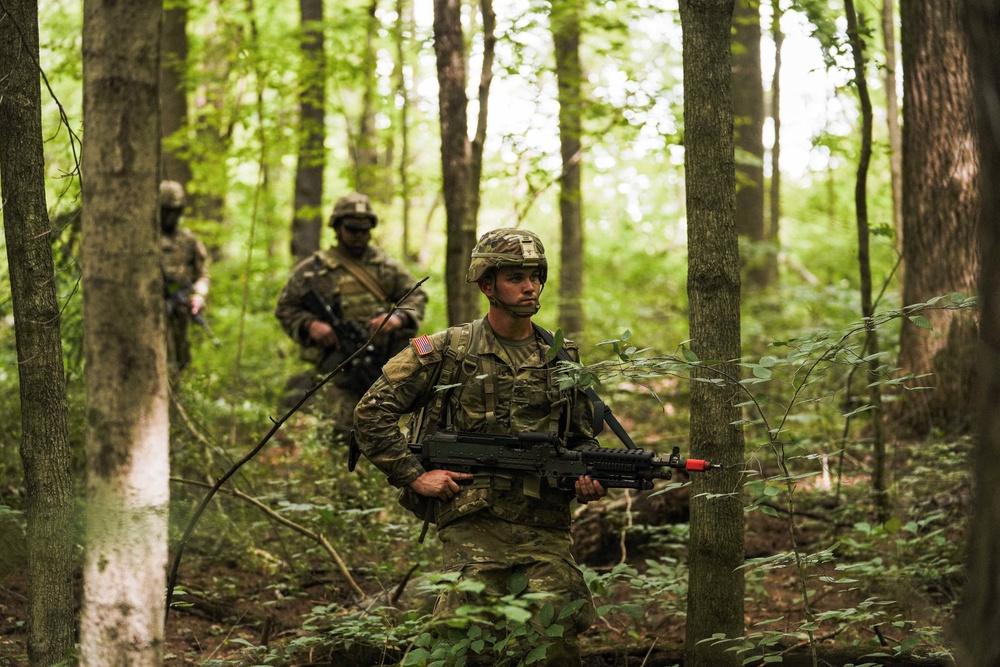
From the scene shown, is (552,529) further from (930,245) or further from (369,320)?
(930,245)

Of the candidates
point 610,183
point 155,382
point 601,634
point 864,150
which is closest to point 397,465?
point 601,634

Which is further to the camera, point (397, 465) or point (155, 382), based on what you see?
point (397, 465)

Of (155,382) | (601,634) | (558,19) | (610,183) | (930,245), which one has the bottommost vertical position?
(601,634)

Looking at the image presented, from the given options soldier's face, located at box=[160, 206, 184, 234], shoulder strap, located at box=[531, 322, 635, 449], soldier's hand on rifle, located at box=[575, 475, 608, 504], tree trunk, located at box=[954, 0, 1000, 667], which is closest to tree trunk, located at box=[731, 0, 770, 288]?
soldier's face, located at box=[160, 206, 184, 234]

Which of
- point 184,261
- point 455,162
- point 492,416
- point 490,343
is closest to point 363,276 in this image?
point 455,162

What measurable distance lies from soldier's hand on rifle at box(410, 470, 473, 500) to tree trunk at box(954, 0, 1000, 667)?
264 centimetres

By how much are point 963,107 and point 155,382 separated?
23.4 ft

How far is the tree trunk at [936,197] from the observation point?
734 cm

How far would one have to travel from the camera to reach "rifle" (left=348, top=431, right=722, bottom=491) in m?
4.07

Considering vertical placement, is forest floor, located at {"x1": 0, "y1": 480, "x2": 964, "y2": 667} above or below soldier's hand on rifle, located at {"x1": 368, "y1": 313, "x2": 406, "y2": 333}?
below

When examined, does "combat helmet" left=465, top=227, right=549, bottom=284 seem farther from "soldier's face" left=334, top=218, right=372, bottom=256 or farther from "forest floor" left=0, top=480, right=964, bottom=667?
"soldier's face" left=334, top=218, right=372, bottom=256

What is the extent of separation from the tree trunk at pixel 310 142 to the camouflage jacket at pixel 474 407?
6.17 m

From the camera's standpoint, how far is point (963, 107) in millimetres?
7512

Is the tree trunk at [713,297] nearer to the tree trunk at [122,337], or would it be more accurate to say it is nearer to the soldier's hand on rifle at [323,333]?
the tree trunk at [122,337]
